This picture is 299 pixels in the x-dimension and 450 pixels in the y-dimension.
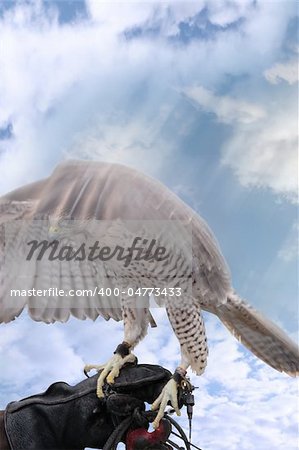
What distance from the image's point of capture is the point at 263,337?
98.9 inches

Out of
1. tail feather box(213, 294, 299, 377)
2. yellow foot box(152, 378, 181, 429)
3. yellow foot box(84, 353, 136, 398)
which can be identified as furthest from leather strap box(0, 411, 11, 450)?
tail feather box(213, 294, 299, 377)

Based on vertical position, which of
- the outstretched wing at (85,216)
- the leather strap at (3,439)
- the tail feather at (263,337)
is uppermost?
the outstretched wing at (85,216)

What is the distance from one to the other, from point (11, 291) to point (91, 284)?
35 cm

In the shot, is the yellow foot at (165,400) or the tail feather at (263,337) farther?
the tail feather at (263,337)

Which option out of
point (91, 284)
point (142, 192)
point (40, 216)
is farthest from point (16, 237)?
point (142, 192)

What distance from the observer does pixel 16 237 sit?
8.13 feet

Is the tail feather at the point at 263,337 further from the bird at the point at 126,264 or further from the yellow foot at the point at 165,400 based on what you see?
the yellow foot at the point at 165,400

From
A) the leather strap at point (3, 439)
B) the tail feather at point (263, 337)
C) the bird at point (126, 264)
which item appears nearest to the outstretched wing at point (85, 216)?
the bird at point (126, 264)

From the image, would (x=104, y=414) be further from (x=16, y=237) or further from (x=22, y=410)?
(x=16, y=237)

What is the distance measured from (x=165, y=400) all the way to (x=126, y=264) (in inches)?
27.2

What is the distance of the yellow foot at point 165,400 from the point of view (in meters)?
1.89

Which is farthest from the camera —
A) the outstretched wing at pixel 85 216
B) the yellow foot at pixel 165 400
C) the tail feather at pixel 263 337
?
the tail feather at pixel 263 337

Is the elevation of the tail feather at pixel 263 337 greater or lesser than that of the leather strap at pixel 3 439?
lesser

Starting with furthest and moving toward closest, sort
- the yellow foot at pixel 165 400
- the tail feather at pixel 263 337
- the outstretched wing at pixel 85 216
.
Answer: the tail feather at pixel 263 337 → the outstretched wing at pixel 85 216 → the yellow foot at pixel 165 400
